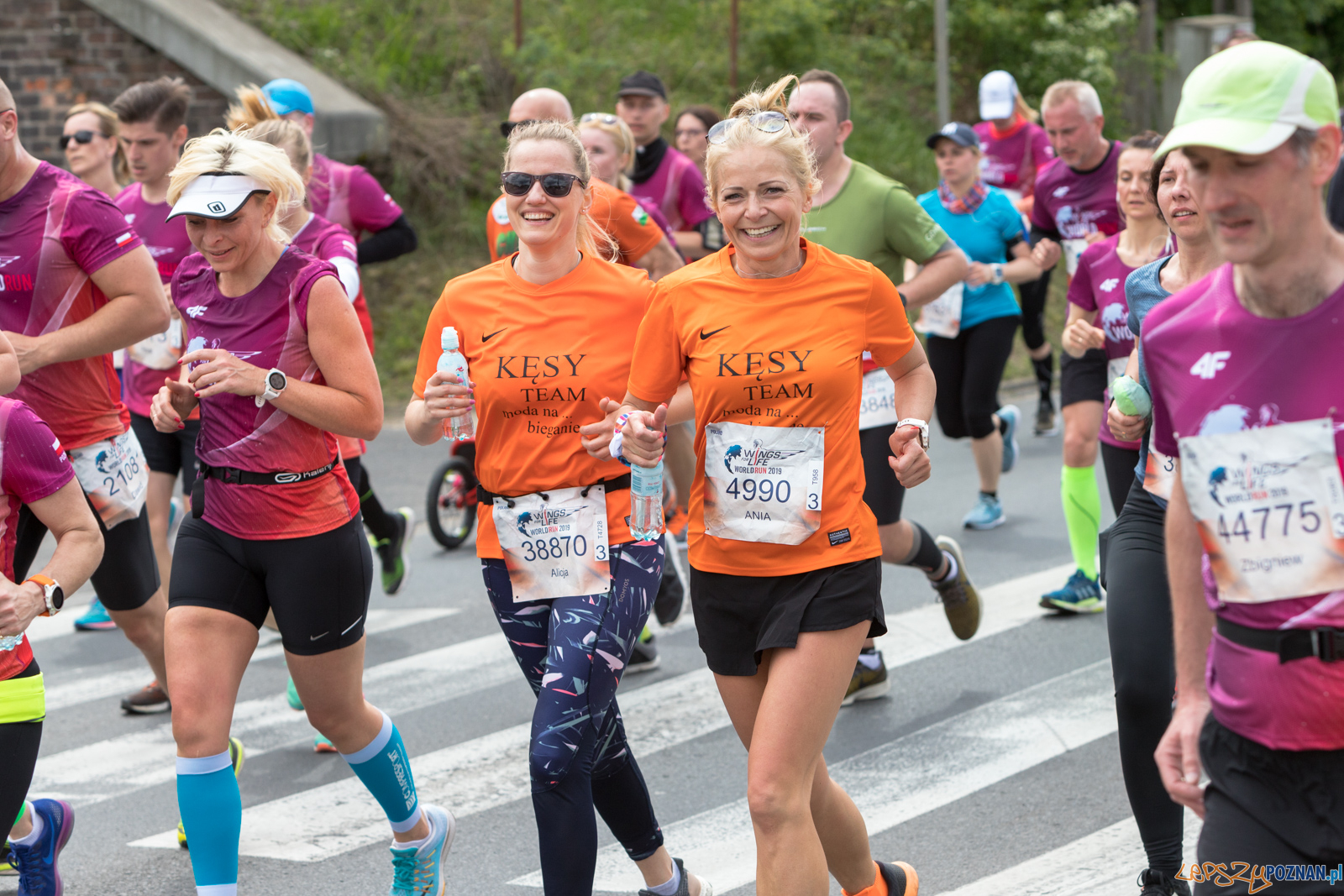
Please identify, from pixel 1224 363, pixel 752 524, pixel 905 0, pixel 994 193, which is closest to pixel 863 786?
pixel 752 524

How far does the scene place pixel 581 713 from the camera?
3.97 m

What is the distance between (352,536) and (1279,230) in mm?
2768

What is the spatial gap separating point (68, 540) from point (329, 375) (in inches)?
34.5

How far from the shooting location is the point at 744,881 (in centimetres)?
471

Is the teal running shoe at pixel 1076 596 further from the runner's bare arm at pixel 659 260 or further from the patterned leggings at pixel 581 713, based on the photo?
the patterned leggings at pixel 581 713

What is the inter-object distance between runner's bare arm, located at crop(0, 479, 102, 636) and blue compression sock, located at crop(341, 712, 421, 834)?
→ 3.41 feet

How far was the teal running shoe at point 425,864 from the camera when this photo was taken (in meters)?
4.55

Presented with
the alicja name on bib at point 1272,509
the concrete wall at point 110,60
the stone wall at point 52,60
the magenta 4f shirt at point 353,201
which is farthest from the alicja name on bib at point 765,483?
the stone wall at point 52,60

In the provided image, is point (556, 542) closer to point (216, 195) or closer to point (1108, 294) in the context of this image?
point (216, 195)

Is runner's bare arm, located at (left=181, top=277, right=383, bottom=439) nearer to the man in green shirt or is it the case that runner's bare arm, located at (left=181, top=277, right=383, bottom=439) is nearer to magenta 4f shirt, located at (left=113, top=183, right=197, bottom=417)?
the man in green shirt

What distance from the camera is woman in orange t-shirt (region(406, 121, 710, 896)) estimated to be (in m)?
4.11

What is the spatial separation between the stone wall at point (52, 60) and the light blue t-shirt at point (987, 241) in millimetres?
8120

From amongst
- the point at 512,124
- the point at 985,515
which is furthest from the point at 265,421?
the point at 985,515

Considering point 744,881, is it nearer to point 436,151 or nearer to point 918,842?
point 918,842
